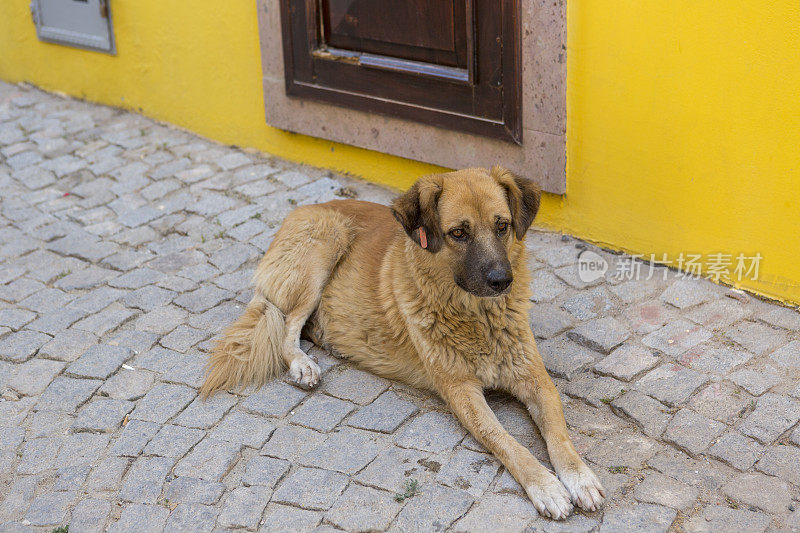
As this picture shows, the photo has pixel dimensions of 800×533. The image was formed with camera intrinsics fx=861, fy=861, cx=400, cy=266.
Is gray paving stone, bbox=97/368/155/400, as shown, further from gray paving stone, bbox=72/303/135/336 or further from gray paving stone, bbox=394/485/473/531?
gray paving stone, bbox=394/485/473/531

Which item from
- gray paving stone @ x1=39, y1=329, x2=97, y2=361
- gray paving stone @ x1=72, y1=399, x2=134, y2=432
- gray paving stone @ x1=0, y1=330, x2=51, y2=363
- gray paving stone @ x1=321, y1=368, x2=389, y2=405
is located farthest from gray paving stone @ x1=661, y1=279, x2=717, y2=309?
gray paving stone @ x1=0, y1=330, x2=51, y2=363

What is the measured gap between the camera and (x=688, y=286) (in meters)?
5.66

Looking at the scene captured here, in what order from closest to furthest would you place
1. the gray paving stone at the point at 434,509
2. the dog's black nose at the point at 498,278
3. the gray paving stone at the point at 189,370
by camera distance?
the gray paving stone at the point at 434,509 → the dog's black nose at the point at 498,278 → the gray paving stone at the point at 189,370

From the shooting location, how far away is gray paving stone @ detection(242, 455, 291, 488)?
4.18 m

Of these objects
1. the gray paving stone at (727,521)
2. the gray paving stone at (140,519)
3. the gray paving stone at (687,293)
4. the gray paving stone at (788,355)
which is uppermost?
the gray paving stone at (687,293)

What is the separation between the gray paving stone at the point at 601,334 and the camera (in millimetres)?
5164

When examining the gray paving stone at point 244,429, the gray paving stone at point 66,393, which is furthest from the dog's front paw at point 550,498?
the gray paving stone at point 66,393

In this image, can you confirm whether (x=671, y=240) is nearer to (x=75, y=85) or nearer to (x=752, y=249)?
(x=752, y=249)

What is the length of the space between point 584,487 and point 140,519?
2.06 metres

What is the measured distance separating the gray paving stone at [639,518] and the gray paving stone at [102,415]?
8.73ft

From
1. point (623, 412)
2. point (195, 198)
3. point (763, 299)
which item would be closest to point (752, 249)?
point (763, 299)

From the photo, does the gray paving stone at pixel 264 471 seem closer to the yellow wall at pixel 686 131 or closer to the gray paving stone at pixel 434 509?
the gray paving stone at pixel 434 509

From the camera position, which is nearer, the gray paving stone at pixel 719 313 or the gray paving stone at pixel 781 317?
the gray paving stone at pixel 781 317

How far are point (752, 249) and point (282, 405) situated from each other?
3073 millimetres
